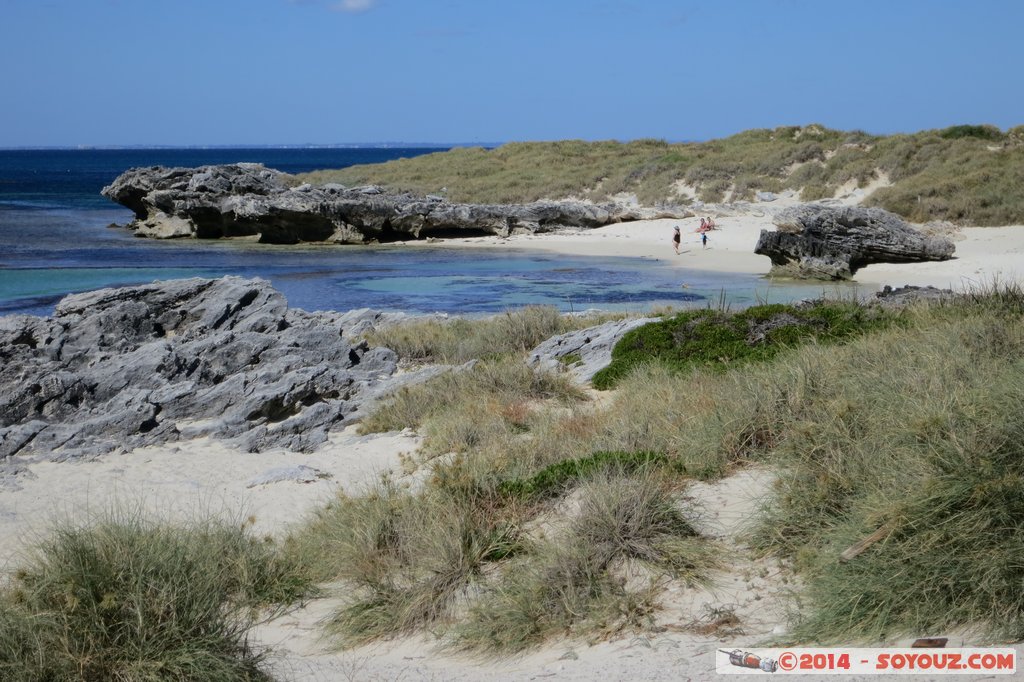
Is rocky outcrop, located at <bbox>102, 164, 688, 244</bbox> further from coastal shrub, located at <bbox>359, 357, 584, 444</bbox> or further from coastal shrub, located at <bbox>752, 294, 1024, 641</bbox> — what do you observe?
coastal shrub, located at <bbox>752, 294, 1024, 641</bbox>

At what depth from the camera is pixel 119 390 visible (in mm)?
12703

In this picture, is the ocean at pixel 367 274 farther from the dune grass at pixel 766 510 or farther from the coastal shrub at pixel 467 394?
the dune grass at pixel 766 510

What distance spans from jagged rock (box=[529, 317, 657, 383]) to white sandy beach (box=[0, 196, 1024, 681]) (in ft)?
9.02

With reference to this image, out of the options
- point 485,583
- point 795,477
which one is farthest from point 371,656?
point 795,477

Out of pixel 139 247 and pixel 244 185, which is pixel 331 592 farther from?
pixel 244 185

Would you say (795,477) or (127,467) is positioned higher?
(795,477)

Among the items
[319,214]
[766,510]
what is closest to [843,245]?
[766,510]

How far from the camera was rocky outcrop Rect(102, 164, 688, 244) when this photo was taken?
40.8 meters

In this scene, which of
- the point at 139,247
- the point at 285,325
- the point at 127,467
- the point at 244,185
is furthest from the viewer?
the point at 244,185

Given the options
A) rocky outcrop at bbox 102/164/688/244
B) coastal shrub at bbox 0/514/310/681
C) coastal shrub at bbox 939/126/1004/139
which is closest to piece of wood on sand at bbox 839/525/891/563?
coastal shrub at bbox 0/514/310/681

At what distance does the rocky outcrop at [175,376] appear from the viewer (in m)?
11.2

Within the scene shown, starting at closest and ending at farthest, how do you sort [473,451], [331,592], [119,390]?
[331,592] < [473,451] < [119,390]

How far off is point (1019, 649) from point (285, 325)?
13601mm

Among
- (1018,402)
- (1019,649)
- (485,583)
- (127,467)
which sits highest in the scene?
(1018,402)
